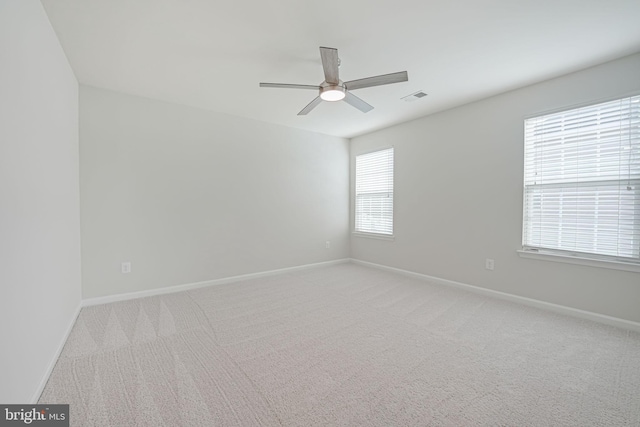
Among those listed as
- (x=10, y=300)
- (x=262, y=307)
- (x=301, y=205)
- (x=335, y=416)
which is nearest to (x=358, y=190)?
(x=301, y=205)

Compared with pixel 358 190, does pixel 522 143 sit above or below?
above

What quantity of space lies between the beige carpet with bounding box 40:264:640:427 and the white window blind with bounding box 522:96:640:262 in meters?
0.84

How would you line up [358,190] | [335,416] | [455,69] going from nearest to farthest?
1. [335,416]
2. [455,69]
3. [358,190]

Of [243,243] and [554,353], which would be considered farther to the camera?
[243,243]

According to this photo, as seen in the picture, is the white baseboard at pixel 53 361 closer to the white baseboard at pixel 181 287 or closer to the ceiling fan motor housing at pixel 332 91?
the white baseboard at pixel 181 287

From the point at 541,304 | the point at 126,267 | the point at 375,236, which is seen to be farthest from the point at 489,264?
the point at 126,267

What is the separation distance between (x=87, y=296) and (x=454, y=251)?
459 centimetres

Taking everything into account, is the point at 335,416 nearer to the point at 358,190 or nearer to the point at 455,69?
the point at 455,69

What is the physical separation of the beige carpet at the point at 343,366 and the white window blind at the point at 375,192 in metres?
1.93

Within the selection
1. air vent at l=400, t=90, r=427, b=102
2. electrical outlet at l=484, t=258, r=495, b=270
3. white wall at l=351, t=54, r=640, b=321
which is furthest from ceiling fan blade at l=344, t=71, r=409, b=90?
electrical outlet at l=484, t=258, r=495, b=270

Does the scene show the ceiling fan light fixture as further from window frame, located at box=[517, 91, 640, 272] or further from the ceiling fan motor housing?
window frame, located at box=[517, 91, 640, 272]

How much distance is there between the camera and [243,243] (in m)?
4.09

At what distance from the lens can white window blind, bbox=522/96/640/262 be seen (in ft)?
7.93

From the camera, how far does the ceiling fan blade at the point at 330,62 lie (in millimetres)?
1856
